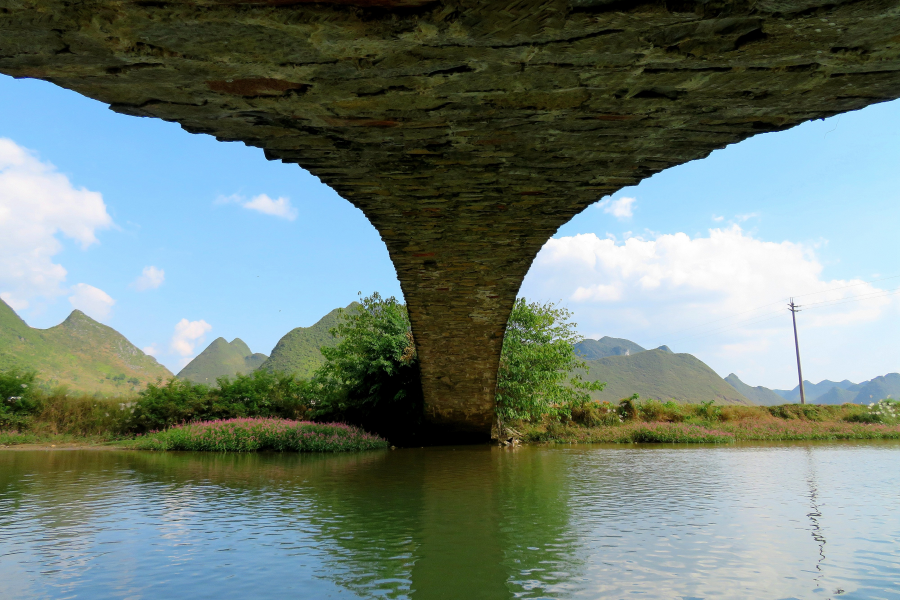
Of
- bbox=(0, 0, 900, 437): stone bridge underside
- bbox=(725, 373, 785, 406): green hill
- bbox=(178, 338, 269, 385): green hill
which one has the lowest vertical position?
bbox=(725, 373, 785, 406): green hill

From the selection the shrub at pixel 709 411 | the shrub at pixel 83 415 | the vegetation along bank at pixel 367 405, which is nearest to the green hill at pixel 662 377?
the shrub at pixel 709 411

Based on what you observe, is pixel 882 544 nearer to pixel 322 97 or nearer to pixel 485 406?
pixel 322 97

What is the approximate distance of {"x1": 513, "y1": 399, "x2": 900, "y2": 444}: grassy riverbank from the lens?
1180 centimetres

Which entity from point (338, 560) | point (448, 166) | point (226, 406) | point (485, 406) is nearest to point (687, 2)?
point (448, 166)

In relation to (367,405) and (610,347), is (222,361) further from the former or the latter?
(610,347)

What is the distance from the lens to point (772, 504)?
4.42 meters

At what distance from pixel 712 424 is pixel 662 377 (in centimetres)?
4386

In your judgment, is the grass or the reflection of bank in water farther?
the grass

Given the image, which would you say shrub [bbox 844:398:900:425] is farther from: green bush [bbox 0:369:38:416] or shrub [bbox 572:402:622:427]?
green bush [bbox 0:369:38:416]

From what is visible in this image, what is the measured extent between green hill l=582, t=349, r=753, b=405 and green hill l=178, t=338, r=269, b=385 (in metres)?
38.3

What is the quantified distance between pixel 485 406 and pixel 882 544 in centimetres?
673

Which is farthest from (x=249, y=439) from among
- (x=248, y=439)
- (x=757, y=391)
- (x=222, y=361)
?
(x=757, y=391)

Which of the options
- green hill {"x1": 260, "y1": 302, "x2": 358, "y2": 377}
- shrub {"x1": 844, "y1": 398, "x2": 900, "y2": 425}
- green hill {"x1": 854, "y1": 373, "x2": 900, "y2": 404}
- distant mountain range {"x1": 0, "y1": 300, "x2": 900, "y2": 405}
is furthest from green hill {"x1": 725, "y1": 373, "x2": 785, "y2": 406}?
shrub {"x1": 844, "y1": 398, "x2": 900, "y2": 425}

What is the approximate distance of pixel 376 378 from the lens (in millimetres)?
11250
